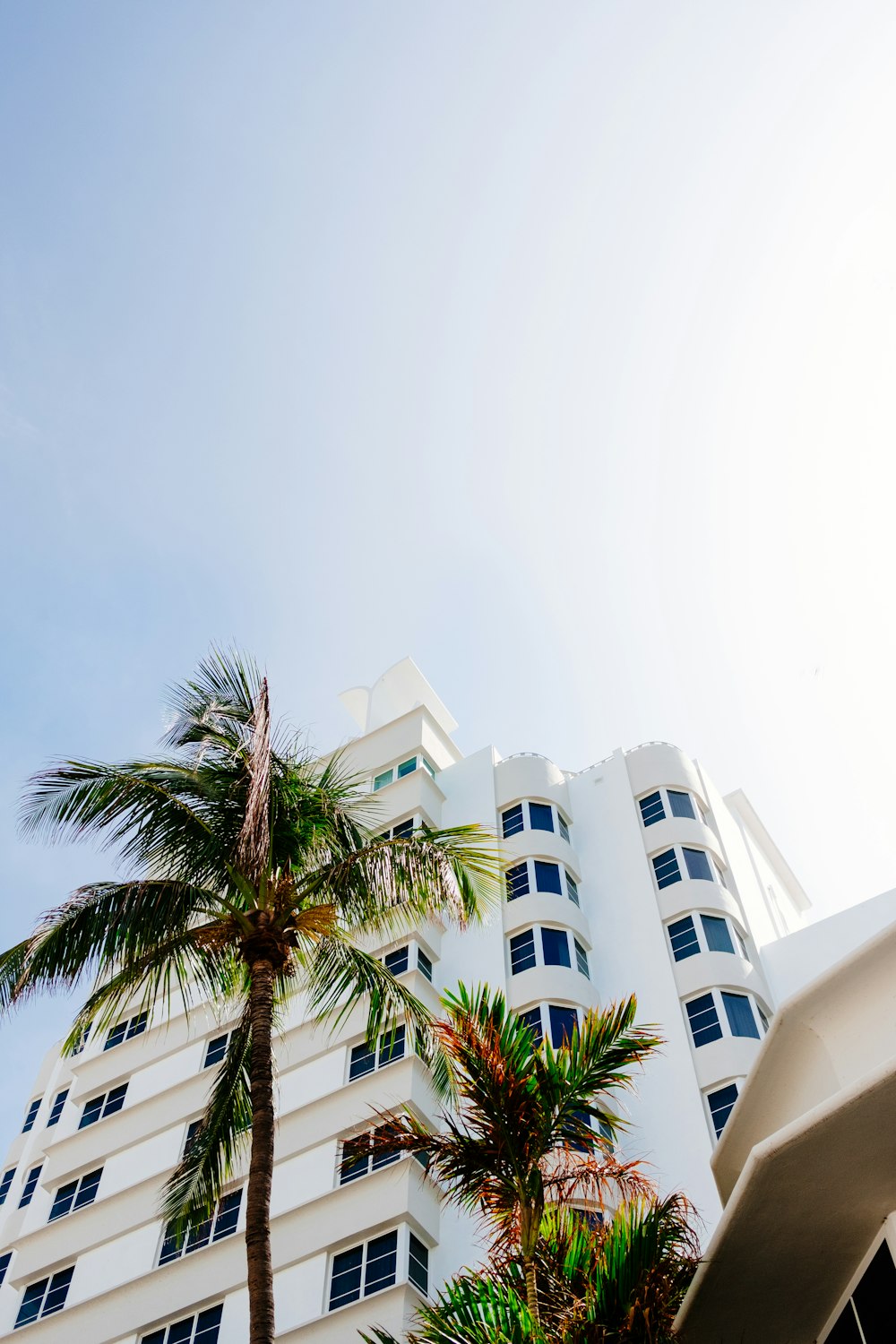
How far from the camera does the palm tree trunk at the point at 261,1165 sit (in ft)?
41.8

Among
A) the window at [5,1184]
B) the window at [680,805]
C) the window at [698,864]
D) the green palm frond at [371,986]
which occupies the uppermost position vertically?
the window at [680,805]

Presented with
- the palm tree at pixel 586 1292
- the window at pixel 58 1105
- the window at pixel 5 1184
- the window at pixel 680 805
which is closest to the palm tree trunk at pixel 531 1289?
the palm tree at pixel 586 1292

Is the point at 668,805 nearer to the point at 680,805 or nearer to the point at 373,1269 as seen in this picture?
the point at 680,805

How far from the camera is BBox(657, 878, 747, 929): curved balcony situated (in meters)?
30.2

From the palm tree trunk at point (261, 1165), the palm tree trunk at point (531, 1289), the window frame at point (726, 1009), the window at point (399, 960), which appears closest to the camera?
the palm tree trunk at point (531, 1289)

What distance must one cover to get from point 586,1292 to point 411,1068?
1654 cm

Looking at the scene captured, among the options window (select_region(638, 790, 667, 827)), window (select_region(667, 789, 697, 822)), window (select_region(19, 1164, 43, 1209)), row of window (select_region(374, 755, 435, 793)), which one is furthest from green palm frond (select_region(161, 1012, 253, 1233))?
window (select_region(19, 1164, 43, 1209))

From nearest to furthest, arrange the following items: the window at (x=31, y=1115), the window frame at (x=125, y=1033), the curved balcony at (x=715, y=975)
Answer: the curved balcony at (x=715, y=975) → the window frame at (x=125, y=1033) → the window at (x=31, y=1115)

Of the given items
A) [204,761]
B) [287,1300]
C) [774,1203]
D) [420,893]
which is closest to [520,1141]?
[774,1203]

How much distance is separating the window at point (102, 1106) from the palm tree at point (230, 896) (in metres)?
16.3

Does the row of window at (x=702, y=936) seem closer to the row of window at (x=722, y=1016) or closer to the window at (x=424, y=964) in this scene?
the row of window at (x=722, y=1016)

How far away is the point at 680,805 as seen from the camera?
111 feet

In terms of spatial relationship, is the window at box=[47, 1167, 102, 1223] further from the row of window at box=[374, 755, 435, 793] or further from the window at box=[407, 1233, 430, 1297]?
the row of window at box=[374, 755, 435, 793]

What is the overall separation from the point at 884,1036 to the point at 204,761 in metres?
10.9
